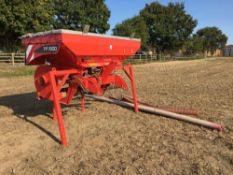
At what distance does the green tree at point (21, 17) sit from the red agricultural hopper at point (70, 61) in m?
21.6

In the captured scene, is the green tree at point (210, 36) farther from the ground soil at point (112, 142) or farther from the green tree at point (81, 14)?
the ground soil at point (112, 142)

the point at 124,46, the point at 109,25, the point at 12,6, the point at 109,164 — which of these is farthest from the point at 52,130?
the point at 109,25

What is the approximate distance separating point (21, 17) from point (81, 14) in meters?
12.3

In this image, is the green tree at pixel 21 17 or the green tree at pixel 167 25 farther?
the green tree at pixel 167 25

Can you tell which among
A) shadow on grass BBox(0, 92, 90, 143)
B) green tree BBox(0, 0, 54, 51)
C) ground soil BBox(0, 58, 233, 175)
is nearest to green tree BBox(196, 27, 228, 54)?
green tree BBox(0, 0, 54, 51)

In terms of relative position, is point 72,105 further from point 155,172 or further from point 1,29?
point 1,29

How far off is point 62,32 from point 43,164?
6.19ft

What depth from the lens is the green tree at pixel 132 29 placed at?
38594mm

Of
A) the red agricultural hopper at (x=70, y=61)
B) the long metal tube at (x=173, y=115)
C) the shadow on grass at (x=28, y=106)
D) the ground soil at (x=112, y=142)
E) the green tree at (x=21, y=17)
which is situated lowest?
the ground soil at (x=112, y=142)

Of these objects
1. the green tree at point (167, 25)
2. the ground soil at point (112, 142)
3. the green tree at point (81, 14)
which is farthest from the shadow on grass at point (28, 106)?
the green tree at point (167, 25)

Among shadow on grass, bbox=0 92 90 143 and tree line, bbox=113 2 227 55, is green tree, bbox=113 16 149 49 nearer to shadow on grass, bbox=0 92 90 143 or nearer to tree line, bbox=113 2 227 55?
tree line, bbox=113 2 227 55

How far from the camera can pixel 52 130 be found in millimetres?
4949

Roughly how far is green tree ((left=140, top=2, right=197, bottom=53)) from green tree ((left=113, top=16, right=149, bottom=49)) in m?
4.79

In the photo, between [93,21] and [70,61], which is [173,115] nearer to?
[70,61]
